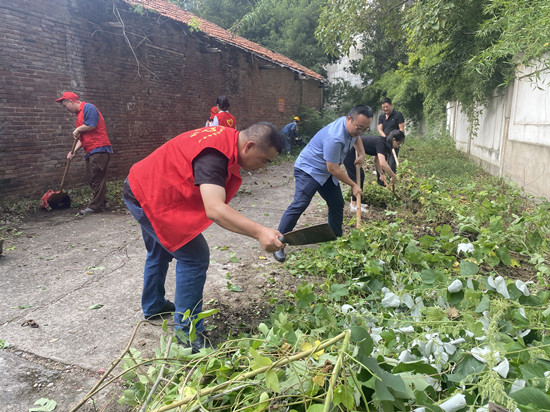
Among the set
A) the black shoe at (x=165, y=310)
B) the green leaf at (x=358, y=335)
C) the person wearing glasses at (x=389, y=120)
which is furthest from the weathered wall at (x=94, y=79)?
the green leaf at (x=358, y=335)

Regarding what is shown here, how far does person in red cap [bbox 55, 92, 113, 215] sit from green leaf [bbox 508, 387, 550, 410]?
20.1 ft

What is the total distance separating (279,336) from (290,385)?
422mm

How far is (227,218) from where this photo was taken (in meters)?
1.93

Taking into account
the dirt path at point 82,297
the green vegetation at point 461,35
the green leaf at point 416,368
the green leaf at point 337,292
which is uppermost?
the green vegetation at point 461,35

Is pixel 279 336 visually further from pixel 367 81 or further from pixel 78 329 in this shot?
pixel 367 81

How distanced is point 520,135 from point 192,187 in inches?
259

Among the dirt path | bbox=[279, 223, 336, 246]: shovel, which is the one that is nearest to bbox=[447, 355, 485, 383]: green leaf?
bbox=[279, 223, 336, 246]: shovel

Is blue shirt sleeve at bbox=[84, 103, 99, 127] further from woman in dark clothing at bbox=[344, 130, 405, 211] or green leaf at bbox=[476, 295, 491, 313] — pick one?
green leaf at bbox=[476, 295, 491, 313]

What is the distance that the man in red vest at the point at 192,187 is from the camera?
2.06m

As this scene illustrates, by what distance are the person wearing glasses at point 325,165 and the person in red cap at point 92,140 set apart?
3.55m

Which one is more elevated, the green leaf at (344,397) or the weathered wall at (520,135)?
the weathered wall at (520,135)

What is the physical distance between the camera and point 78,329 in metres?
2.68

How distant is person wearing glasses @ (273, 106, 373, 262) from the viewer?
399 centimetres

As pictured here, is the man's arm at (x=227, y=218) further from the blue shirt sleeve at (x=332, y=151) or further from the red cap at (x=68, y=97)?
the red cap at (x=68, y=97)
